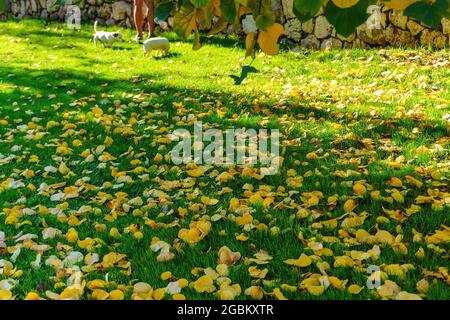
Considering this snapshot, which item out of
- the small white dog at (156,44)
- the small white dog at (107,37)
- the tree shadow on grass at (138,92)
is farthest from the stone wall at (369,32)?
the small white dog at (156,44)

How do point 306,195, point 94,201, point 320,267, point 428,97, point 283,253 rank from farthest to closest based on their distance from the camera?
1. point 428,97
2. point 94,201
3. point 306,195
4. point 283,253
5. point 320,267

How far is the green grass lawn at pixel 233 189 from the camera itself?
8.07 ft

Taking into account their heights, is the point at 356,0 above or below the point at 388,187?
above

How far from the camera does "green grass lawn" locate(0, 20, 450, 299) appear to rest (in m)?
2.46

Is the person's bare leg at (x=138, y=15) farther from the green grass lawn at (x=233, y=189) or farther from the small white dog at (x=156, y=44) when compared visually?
the green grass lawn at (x=233, y=189)

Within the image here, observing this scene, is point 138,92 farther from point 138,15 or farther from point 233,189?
point 138,15

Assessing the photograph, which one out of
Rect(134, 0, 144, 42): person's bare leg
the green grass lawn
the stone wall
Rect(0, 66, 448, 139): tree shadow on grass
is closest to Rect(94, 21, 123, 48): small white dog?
Rect(134, 0, 144, 42): person's bare leg

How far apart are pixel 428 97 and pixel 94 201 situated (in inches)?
139

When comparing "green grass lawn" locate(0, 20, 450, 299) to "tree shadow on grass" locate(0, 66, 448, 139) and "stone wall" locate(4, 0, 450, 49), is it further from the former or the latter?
"stone wall" locate(4, 0, 450, 49)

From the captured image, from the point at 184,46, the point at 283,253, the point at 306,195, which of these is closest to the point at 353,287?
the point at 283,253

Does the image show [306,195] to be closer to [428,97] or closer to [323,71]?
[428,97]

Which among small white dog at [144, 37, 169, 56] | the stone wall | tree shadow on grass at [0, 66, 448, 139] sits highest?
the stone wall

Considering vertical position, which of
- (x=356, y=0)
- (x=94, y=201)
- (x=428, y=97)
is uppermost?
(x=356, y=0)

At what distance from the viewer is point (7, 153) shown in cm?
478
